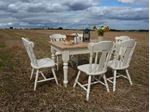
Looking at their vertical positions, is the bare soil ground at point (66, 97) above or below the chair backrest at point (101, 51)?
below

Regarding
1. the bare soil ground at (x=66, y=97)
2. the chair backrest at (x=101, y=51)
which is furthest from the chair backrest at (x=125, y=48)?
the bare soil ground at (x=66, y=97)

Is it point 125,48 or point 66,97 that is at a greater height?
point 125,48

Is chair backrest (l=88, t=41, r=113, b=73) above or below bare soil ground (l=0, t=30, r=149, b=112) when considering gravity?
above

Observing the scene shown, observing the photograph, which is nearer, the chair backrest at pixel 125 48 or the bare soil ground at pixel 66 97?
the bare soil ground at pixel 66 97

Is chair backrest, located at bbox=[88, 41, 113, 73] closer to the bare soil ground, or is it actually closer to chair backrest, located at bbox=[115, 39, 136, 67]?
chair backrest, located at bbox=[115, 39, 136, 67]

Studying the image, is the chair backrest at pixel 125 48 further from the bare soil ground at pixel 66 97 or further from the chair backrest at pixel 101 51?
the bare soil ground at pixel 66 97

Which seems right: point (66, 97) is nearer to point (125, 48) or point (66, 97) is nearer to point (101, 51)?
point (101, 51)

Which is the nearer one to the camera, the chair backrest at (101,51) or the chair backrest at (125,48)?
the chair backrest at (101,51)

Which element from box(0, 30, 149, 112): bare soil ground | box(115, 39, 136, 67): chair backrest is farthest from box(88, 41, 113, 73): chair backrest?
box(0, 30, 149, 112): bare soil ground

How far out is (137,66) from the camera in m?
5.34

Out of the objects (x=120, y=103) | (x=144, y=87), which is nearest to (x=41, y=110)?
(x=120, y=103)

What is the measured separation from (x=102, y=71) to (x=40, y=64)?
111cm

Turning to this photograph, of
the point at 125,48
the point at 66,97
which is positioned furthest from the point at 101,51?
the point at 66,97

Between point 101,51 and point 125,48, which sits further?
point 125,48
